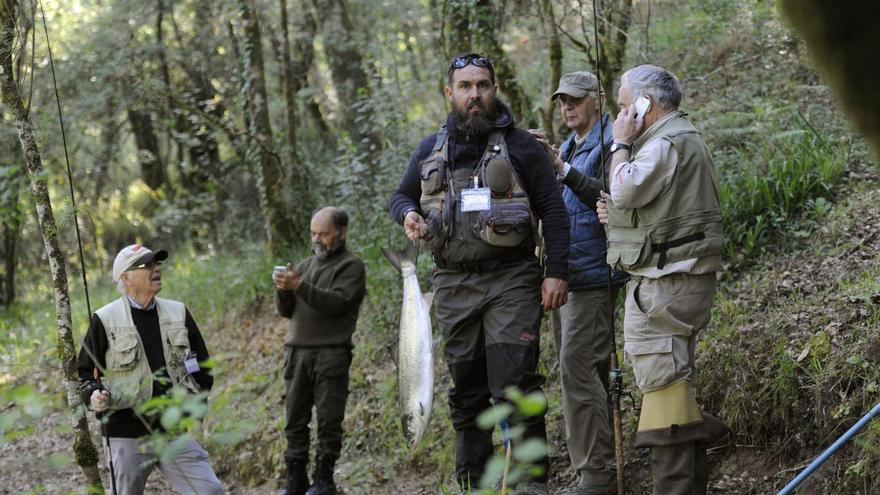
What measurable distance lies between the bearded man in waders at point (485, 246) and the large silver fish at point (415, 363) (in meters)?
0.20

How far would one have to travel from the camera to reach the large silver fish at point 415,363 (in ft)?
17.0

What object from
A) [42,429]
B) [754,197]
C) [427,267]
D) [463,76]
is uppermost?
[463,76]

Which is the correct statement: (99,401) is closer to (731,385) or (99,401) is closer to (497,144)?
(497,144)

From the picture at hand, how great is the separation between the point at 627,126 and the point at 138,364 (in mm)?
3043

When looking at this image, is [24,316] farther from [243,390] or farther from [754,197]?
[754,197]

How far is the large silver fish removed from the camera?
5180 mm

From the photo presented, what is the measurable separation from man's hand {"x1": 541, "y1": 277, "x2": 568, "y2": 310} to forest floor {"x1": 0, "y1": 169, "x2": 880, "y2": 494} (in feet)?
4.30

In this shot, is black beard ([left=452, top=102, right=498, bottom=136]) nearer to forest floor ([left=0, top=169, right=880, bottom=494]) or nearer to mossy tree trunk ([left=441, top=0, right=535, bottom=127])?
forest floor ([left=0, top=169, right=880, bottom=494])

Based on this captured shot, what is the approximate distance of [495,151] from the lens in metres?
5.28

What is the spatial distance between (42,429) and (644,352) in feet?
28.7

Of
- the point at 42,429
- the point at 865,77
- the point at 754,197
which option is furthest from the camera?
the point at 42,429

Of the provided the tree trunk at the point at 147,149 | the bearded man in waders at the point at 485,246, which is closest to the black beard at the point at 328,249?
the bearded man in waders at the point at 485,246

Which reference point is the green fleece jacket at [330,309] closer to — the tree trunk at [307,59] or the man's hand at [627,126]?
the man's hand at [627,126]

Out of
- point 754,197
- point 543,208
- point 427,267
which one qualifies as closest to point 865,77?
point 543,208
